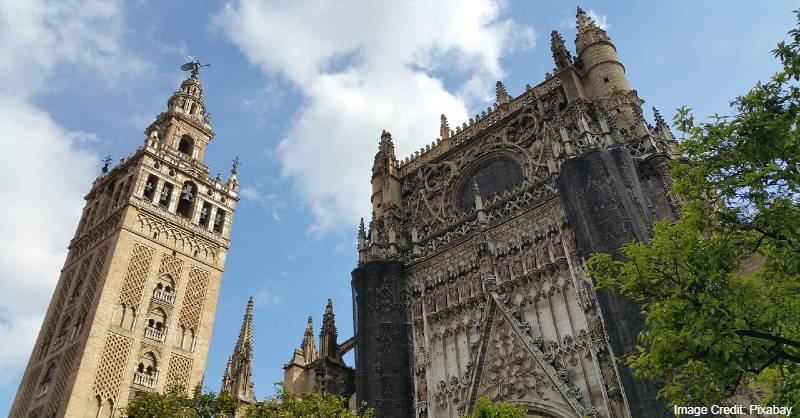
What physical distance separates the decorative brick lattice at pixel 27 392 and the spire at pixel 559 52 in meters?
25.6

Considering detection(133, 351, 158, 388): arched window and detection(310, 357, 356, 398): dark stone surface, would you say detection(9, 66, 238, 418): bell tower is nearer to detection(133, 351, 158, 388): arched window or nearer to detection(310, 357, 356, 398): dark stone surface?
detection(133, 351, 158, 388): arched window

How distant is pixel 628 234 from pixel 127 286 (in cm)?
2266

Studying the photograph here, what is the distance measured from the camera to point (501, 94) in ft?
78.5

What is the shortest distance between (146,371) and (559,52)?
21.7 meters

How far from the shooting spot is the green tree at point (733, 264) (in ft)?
22.6

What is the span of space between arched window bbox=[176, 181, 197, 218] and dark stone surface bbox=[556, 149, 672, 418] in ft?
81.5

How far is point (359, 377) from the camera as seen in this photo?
58.4 ft

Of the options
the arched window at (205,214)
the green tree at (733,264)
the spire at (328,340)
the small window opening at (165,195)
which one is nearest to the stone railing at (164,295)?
the small window opening at (165,195)

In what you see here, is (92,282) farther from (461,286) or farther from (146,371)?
(461,286)

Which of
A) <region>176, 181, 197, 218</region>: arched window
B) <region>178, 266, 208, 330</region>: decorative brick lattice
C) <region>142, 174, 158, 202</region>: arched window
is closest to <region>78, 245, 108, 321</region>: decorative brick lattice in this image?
<region>178, 266, 208, 330</region>: decorative brick lattice

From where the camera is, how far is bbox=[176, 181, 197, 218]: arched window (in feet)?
116

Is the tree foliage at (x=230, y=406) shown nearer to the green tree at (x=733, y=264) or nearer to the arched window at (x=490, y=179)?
the green tree at (x=733, y=264)

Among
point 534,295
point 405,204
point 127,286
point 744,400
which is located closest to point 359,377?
point 534,295

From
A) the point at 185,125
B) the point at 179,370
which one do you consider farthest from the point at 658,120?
the point at 185,125
